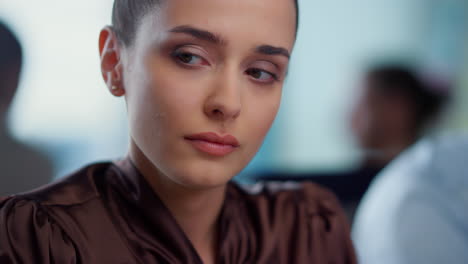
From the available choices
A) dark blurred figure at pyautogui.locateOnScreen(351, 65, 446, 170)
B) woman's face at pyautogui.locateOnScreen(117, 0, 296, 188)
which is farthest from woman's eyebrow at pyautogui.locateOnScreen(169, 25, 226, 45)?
dark blurred figure at pyautogui.locateOnScreen(351, 65, 446, 170)

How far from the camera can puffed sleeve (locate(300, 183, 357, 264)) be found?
0.82 meters

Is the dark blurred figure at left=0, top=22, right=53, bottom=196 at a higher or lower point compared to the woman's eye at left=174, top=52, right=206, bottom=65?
lower

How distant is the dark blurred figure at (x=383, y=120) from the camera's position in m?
2.01

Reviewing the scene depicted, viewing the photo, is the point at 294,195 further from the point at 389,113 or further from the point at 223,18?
the point at 389,113

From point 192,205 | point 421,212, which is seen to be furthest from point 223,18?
point 421,212

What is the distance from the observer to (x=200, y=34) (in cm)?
60

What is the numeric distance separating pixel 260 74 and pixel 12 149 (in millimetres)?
478

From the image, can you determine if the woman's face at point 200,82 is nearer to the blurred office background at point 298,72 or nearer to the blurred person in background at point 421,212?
the blurred office background at point 298,72

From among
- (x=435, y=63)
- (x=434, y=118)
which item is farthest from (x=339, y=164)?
(x=435, y=63)

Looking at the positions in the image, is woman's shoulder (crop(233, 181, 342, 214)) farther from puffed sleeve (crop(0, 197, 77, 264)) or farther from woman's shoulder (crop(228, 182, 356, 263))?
puffed sleeve (crop(0, 197, 77, 264))

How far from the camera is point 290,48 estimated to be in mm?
679

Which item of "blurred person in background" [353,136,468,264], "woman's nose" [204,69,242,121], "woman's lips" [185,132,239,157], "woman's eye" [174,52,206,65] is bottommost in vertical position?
"blurred person in background" [353,136,468,264]

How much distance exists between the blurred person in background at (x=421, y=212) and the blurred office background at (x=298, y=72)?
2.20 ft

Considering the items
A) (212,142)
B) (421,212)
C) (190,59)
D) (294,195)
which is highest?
(190,59)
